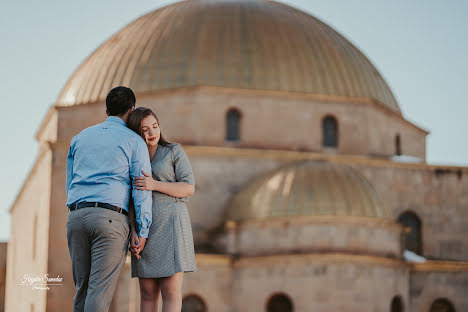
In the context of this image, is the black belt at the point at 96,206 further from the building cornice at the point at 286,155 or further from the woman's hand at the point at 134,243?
the building cornice at the point at 286,155

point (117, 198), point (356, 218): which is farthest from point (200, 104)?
point (117, 198)

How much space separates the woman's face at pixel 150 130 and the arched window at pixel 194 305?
14.8 meters

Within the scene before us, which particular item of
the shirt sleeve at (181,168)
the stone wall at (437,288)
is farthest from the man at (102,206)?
the stone wall at (437,288)

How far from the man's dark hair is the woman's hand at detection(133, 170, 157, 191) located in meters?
0.61

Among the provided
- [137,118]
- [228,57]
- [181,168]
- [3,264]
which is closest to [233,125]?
[228,57]

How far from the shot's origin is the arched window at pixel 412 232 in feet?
82.1

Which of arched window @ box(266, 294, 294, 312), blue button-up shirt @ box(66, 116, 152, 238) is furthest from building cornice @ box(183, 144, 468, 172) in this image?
blue button-up shirt @ box(66, 116, 152, 238)

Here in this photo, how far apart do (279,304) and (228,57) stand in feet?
28.8

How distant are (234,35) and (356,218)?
8.73 metres

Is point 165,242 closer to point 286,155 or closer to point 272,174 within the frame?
point 272,174

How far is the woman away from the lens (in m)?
6.05

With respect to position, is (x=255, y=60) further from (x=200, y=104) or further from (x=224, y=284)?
(x=224, y=284)

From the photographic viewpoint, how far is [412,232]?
25156mm

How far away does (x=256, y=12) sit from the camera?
1086 inches
